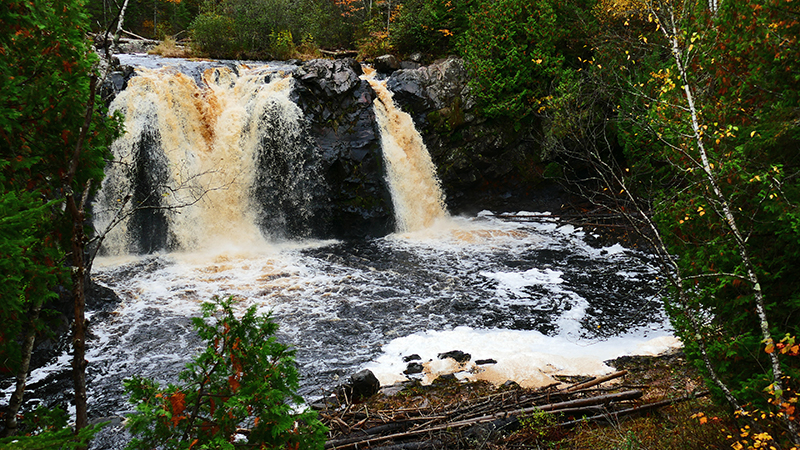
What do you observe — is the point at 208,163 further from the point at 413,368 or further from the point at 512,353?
the point at 512,353

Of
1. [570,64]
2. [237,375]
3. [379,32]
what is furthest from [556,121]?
[237,375]

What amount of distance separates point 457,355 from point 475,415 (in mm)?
2640

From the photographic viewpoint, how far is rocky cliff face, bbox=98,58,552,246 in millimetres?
15000

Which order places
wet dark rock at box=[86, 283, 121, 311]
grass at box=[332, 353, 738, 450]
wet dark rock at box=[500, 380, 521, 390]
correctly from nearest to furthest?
grass at box=[332, 353, 738, 450] < wet dark rock at box=[500, 380, 521, 390] < wet dark rock at box=[86, 283, 121, 311]

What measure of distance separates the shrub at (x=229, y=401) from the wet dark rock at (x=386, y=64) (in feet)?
52.3

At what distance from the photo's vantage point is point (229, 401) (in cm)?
276

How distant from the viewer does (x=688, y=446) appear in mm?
4336

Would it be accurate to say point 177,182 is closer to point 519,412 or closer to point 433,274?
point 433,274

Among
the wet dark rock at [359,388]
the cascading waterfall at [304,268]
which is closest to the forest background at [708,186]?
the cascading waterfall at [304,268]

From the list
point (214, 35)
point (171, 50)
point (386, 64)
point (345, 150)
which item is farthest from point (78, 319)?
point (171, 50)

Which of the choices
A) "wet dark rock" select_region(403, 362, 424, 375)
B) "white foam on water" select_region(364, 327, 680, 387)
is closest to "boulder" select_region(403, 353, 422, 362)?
"white foam on water" select_region(364, 327, 680, 387)

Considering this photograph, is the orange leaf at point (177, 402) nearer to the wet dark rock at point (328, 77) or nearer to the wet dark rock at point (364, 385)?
the wet dark rock at point (364, 385)

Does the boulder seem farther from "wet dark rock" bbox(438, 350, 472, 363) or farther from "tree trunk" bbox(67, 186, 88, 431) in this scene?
"tree trunk" bbox(67, 186, 88, 431)

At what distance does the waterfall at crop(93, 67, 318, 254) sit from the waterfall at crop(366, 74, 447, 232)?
9.03ft
